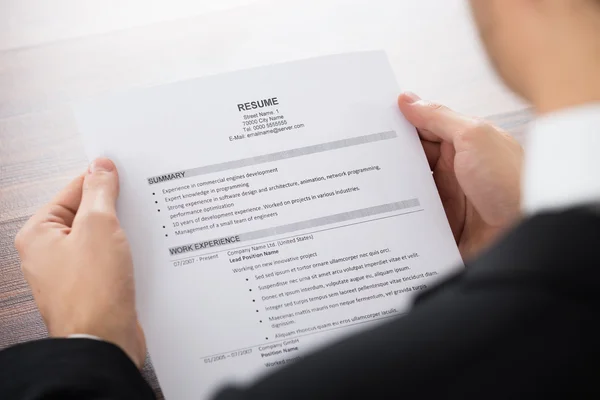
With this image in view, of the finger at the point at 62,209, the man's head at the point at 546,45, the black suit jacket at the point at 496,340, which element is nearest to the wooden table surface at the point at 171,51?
the finger at the point at 62,209

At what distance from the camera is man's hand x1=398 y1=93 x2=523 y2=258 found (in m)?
0.71

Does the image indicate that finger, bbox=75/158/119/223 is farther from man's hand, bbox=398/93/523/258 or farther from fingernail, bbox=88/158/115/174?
man's hand, bbox=398/93/523/258

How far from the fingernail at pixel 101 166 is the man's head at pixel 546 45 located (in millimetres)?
395

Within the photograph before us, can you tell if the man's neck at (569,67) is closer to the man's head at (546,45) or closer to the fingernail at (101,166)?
the man's head at (546,45)

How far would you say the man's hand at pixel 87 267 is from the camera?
2.01ft

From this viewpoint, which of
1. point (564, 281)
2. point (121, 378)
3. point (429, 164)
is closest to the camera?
point (564, 281)

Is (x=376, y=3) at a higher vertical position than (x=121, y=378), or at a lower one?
higher

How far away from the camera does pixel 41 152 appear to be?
0.82 metres

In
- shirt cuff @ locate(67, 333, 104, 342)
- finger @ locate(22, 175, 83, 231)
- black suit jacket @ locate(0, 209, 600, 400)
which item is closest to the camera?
black suit jacket @ locate(0, 209, 600, 400)

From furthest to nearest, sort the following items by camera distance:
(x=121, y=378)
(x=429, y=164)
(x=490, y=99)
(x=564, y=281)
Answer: (x=490, y=99) → (x=429, y=164) → (x=121, y=378) → (x=564, y=281)

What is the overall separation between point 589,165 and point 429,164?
366 mm

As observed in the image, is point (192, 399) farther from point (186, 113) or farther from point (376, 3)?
point (376, 3)

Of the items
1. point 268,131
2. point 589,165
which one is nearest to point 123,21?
point 268,131

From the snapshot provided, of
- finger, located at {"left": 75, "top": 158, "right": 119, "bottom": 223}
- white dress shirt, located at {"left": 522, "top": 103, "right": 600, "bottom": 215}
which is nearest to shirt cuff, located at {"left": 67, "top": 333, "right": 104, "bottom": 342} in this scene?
finger, located at {"left": 75, "top": 158, "right": 119, "bottom": 223}
